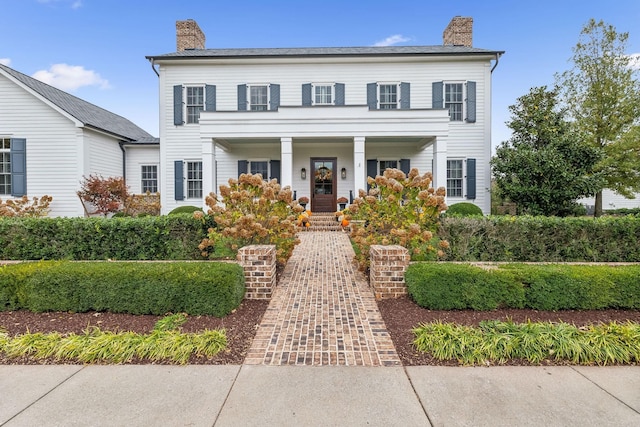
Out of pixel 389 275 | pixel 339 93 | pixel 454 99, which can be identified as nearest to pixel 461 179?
pixel 454 99

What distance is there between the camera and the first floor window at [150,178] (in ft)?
48.1

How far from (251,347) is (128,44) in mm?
18746

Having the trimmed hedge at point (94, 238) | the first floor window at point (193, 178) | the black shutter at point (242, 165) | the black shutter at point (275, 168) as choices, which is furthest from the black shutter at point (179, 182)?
the trimmed hedge at point (94, 238)

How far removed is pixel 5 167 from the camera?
492 inches

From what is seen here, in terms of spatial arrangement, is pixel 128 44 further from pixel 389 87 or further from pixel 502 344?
pixel 502 344

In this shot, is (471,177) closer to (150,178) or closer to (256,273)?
(256,273)

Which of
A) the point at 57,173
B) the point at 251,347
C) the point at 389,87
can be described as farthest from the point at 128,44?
the point at 251,347

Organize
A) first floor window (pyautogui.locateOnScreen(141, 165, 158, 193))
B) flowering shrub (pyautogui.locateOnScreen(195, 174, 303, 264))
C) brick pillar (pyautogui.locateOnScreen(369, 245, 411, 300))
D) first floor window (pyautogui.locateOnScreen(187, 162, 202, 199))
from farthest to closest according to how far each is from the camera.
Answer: first floor window (pyautogui.locateOnScreen(141, 165, 158, 193))
first floor window (pyautogui.locateOnScreen(187, 162, 202, 199))
flowering shrub (pyautogui.locateOnScreen(195, 174, 303, 264))
brick pillar (pyautogui.locateOnScreen(369, 245, 411, 300))

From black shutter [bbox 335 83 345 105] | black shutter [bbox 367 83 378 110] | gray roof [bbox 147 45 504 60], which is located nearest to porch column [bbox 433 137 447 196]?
black shutter [bbox 367 83 378 110]

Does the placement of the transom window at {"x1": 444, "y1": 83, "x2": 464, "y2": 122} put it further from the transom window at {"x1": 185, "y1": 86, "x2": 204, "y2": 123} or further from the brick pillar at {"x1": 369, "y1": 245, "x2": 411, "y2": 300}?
the brick pillar at {"x1": 369, "y1": 245, "x2": 411, "y2": 300}

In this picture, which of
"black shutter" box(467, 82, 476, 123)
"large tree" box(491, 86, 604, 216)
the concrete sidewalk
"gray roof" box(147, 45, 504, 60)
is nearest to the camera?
the concrete sidewalk

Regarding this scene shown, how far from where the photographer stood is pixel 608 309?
426 cm

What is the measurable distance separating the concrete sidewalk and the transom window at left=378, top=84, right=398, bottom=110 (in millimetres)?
12320

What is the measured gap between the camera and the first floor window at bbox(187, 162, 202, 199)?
13672 millimetres
